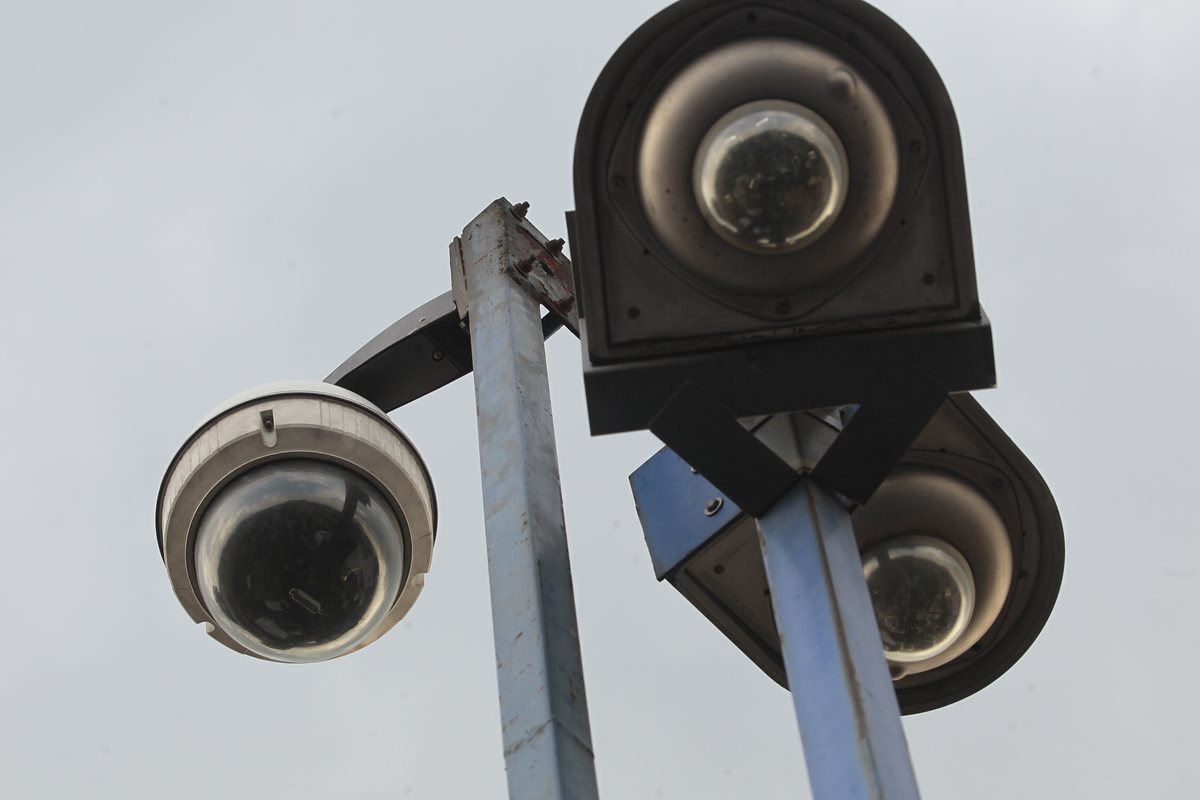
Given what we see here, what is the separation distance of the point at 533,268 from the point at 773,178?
4.49 ft

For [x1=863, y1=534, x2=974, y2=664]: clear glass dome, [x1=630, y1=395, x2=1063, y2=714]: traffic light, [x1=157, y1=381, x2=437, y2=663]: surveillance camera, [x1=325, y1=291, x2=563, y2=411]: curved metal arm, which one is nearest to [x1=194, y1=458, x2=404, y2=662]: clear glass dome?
[x1=157, y1=381, x2=437, y2=663]: surveillance camera

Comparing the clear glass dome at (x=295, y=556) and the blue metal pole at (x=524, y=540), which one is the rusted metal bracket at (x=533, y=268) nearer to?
the blue metal pole at (x=524, y=540)

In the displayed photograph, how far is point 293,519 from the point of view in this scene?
3602mm

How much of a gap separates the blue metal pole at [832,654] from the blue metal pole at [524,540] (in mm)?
414

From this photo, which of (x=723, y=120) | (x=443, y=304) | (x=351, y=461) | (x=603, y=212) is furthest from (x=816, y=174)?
(x=443, y=304)

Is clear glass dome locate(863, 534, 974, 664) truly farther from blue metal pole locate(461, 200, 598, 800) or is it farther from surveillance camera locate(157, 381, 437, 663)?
surveillance camera locate(157, 381, 437, 663)

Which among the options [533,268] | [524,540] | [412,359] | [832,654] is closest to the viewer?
[832,654]

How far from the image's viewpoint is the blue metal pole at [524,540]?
9.92 feet

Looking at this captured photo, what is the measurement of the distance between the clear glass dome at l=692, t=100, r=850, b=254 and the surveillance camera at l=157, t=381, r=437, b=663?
117 centimetres

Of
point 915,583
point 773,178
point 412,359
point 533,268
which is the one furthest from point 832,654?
point 412,359

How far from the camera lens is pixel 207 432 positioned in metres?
3.73

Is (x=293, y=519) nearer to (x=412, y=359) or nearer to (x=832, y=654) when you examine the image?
(x=412, y=359)

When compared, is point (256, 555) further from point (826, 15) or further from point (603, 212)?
point (826, 15)

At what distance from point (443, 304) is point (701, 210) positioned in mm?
1639
